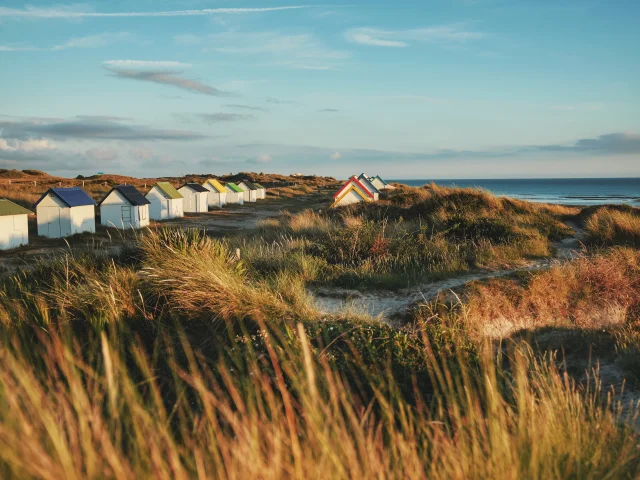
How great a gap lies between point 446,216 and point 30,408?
17488 mm

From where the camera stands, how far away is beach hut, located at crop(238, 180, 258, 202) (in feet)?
187

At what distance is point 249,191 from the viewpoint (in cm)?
5803

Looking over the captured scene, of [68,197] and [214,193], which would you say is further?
[214,193]

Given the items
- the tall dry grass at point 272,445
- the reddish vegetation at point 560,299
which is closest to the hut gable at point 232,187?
the reddish vegetation at point 560,299

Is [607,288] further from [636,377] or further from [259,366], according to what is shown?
[259,366]

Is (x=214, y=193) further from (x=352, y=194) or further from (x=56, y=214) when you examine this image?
(x=352, y=194)

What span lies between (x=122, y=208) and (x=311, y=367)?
2862 centimetres

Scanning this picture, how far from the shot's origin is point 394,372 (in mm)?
5816

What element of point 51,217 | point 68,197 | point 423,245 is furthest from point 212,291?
point 68,197

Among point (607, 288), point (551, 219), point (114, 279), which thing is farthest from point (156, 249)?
point (551, 219)

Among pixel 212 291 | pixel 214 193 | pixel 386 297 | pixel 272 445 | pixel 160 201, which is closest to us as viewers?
pixel 272 445

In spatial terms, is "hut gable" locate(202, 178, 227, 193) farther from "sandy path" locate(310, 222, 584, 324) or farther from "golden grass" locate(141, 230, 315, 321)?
"golden grass" locate(141, 230, 315, 321)

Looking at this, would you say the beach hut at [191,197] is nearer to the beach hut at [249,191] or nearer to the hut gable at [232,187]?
the hut gable at [232,187]

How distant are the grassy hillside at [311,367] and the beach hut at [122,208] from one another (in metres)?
18.2
